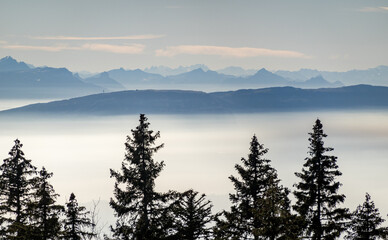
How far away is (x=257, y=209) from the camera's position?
65.9 ft

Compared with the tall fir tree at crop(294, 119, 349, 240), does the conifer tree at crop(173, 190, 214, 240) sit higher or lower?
lower

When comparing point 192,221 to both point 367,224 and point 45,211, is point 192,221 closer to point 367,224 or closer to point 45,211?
point 45,211

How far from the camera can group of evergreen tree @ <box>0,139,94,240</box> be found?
76.9 ft

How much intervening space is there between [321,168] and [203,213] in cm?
873

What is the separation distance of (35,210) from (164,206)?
695cm

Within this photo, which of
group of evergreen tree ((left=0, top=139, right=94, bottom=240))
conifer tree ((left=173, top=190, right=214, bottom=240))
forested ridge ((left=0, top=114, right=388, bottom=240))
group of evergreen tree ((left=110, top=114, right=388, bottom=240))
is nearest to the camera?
conifer tree ((left=173, top=190, right=214, bottom=240))

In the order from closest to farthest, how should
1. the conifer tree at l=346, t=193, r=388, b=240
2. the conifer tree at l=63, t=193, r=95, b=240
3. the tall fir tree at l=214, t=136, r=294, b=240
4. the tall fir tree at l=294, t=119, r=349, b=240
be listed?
the tall fir tree at l=214, t=136, r=294, b=240 < the conifer tree at l=63, t=193, r=95, b=240 < the conifer tree at l=346, t=193, r=388, b=240 < the tall fir tree at l=294, t=119, r=349, b=240

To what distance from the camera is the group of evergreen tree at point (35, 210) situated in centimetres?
2345

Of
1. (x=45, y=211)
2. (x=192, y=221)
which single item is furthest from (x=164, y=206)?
(x=45, y=211)

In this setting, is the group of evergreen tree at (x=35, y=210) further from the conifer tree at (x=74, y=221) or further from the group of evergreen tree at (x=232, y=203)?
the group of evergreen tree at (x=232, y=203)

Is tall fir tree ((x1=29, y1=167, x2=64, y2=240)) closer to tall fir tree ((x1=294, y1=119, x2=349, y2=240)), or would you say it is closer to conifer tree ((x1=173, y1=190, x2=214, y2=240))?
conifer tree ((x1=173, y1=190, x2=214, y2=240))

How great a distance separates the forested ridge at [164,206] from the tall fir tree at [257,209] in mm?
57

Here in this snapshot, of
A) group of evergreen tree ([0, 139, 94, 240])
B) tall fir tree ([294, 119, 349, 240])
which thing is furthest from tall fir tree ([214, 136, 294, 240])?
group of evergreen tree ([0, 139, 94, 240])

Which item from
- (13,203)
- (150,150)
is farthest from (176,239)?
(13,203)
